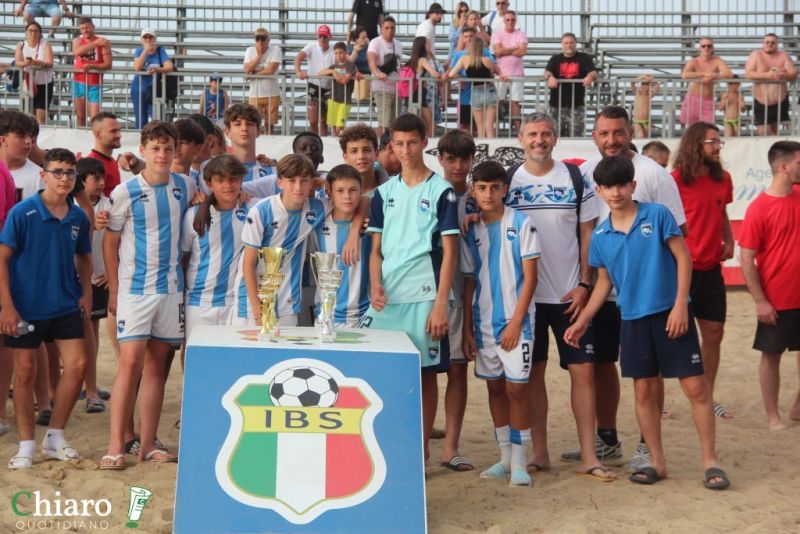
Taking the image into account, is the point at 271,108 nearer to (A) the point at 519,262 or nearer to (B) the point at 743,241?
(B) the point at 743,241

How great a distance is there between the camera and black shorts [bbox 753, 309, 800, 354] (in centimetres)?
766

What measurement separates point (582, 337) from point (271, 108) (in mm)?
9909

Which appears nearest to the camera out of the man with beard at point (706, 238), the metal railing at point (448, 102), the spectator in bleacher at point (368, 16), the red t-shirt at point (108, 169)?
the man with beard at point (706, 238)

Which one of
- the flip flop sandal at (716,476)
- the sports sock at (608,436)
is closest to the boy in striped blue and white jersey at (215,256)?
the sports sock at (608,436)

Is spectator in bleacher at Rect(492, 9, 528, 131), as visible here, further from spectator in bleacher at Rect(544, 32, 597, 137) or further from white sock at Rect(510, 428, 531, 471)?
white sock at Rect(510, 428, 531, 471)

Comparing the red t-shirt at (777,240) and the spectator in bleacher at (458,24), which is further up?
the spectator in bleacher at (458,24)

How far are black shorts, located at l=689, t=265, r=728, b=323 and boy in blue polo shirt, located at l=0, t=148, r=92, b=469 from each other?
4.15m

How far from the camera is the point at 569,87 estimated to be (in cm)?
1515

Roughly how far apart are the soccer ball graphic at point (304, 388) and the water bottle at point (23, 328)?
2.06 m

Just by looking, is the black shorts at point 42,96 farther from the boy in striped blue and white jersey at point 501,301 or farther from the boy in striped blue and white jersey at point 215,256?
the boy in striped blue and white jersey at point 501,301

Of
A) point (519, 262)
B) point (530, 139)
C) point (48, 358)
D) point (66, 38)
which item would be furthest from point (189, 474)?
point (66, 38)

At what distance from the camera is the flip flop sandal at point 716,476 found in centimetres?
592

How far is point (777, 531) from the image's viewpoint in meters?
5.21

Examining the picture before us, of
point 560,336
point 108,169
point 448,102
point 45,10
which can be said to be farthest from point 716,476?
point 45,10
